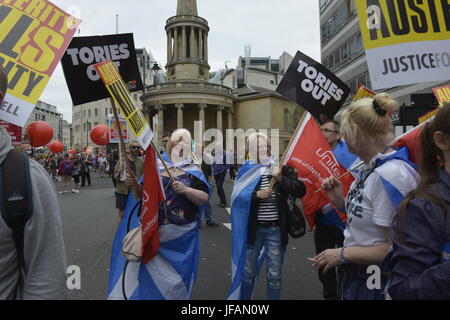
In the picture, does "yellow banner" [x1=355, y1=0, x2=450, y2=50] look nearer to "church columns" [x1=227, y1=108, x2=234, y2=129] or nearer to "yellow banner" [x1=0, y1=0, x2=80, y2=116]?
"yellow banner" [x1=0, y1=0, x2=80, y2=116]

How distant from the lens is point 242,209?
3.79 metres

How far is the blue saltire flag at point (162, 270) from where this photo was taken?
320 cm

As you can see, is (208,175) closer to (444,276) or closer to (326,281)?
(326,281)

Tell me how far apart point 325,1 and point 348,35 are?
673 centimetres

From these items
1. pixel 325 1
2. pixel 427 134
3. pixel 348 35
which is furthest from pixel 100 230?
pixel 325 1

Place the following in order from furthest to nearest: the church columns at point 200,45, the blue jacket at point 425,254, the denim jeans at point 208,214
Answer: the church columns at point 200,45
the denim jeans at point 208,214
the blue jacket at point 425,254

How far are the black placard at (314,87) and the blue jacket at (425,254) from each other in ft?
7.86

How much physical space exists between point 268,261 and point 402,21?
98.1 inches

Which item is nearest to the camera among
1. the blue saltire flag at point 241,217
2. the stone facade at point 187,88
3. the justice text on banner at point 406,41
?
the justice text on banner at point 406,41

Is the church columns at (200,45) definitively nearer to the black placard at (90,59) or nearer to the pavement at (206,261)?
the pavement at (206,261)

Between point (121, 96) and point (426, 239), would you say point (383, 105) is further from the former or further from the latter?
point (121, 96)

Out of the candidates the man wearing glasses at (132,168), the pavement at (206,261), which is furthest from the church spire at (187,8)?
the man wearing glasses at (132,168)

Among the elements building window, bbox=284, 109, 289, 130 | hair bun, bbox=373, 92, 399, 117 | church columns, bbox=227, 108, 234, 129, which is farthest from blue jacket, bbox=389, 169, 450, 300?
building window, bbox=284, 109, 289, 130

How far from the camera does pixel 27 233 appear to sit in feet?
4.96
